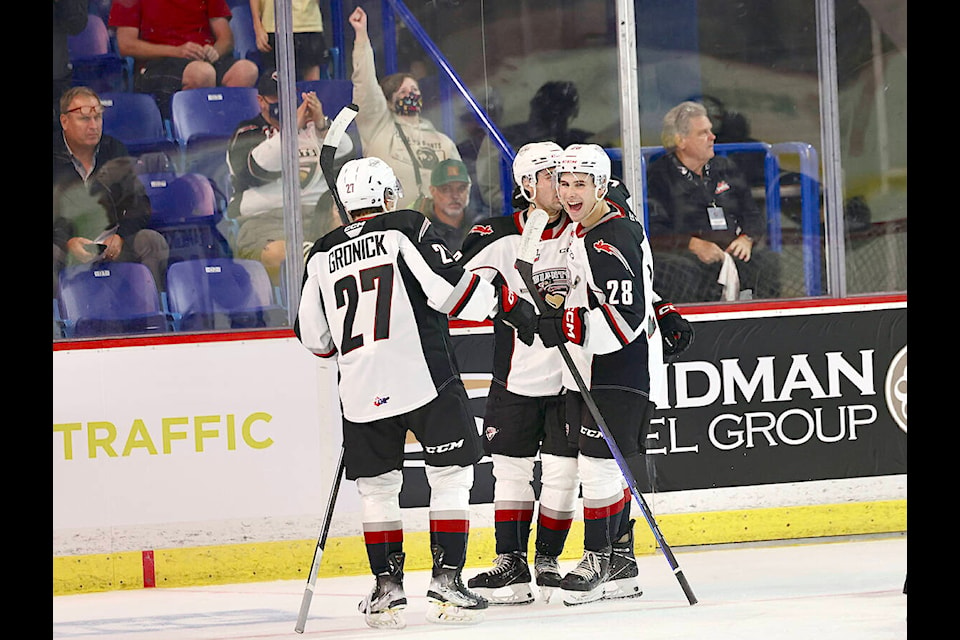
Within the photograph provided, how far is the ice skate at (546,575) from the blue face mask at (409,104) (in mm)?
2035

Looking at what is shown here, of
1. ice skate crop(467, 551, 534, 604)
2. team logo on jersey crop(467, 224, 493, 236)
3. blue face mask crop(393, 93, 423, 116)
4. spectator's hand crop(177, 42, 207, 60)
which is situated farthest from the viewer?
blue face mask crop(393, 93, 423, 116)

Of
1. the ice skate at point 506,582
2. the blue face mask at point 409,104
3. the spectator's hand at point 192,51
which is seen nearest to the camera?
the ice skate at point 506,582

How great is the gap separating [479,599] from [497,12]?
263cm

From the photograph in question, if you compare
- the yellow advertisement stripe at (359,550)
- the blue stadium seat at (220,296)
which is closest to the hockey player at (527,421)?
the yellow advertisement stripe at (359,550)

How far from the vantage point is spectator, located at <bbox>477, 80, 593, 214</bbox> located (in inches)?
223

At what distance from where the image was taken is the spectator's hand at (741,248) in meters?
5.69

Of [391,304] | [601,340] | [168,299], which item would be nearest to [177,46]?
[168,299]

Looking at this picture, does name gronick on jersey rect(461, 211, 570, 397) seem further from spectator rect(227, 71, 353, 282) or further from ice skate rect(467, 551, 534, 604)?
spectator rect(227, 71, 353, 282)

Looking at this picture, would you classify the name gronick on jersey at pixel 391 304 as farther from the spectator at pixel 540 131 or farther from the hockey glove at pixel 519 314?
the spectator at pixel 540 131

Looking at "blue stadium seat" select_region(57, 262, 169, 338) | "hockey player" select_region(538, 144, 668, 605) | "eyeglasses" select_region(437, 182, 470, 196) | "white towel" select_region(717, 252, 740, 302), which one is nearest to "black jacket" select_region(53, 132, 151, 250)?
"blue stadium seat" select_region(57, 262, 169, 338)

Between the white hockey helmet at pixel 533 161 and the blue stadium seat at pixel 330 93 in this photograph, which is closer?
the white hockey helmet at pixel 533 161

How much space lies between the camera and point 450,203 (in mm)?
5633

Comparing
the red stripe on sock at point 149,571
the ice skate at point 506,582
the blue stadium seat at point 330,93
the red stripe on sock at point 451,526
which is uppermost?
the blue stadium seat at point 330,93

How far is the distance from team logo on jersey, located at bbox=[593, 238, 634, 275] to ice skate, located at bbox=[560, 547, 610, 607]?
95 centimetres
